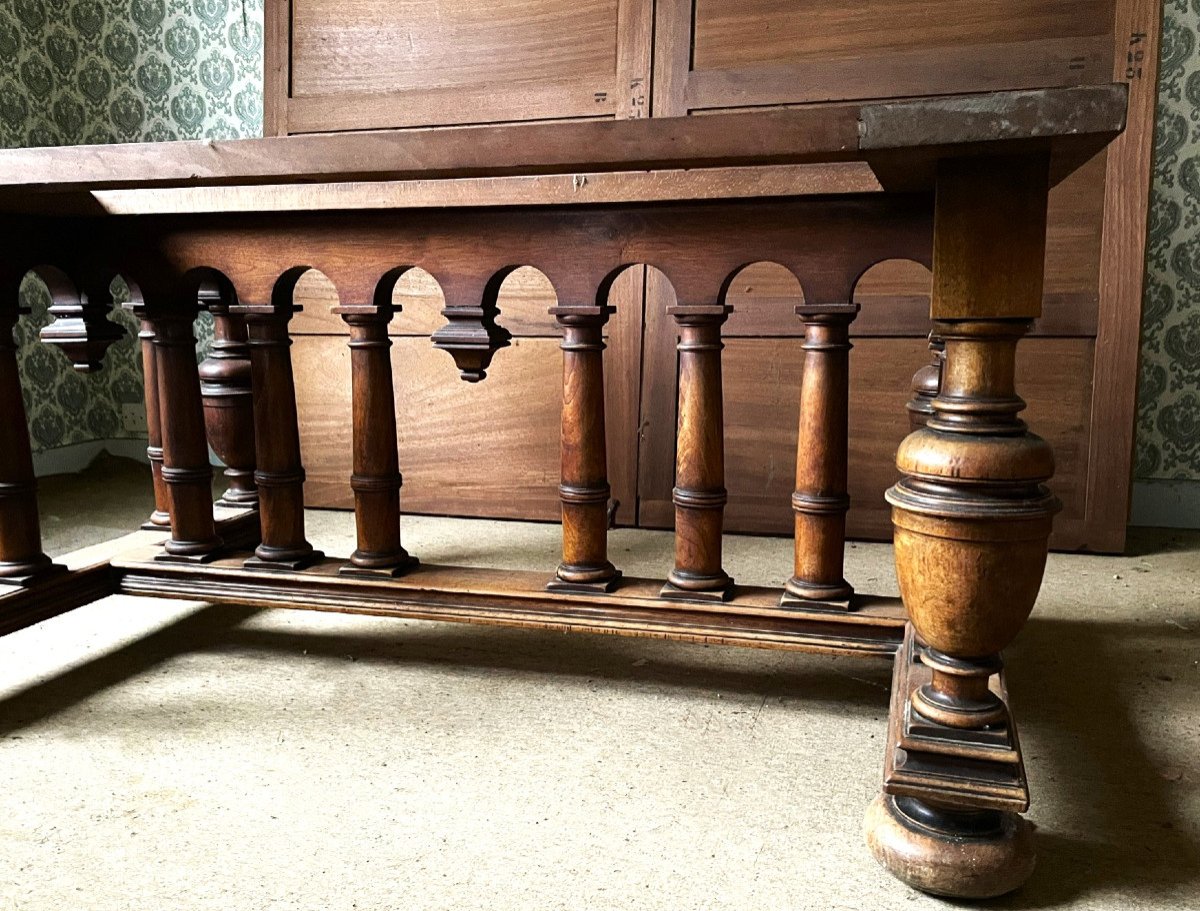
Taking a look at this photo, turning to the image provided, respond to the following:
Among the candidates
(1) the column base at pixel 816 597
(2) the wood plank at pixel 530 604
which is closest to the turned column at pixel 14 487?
(2) the wood plank at pixel 530 604

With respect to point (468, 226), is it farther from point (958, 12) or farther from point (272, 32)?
point (272, 32)

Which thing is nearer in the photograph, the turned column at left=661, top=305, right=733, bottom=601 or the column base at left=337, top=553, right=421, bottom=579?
the turned column at left=661, top=305, right=733, bottom=601

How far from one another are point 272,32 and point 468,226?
1.91m

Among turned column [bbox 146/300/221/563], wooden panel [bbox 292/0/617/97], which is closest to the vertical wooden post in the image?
turned column [bbox 146/300/221/563]

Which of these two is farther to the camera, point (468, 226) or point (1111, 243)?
point (1111, 243)

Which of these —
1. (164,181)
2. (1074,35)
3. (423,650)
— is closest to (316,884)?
(423,650)

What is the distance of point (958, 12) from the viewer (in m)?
2.38

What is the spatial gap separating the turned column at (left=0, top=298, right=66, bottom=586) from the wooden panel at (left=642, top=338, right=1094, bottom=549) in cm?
154

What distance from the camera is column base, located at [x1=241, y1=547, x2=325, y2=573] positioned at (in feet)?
5.06

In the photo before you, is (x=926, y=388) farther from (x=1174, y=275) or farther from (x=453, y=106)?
(x=453, y=106)

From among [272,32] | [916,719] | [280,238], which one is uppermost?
[272,32]

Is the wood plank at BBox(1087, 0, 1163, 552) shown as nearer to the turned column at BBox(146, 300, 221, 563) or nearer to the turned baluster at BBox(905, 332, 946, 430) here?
the turned baluster at BBox(905, 332, 946, 430)

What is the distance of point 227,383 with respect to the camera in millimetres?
1942

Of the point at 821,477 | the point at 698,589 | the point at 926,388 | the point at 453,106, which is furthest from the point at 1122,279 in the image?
the point at 453,106
